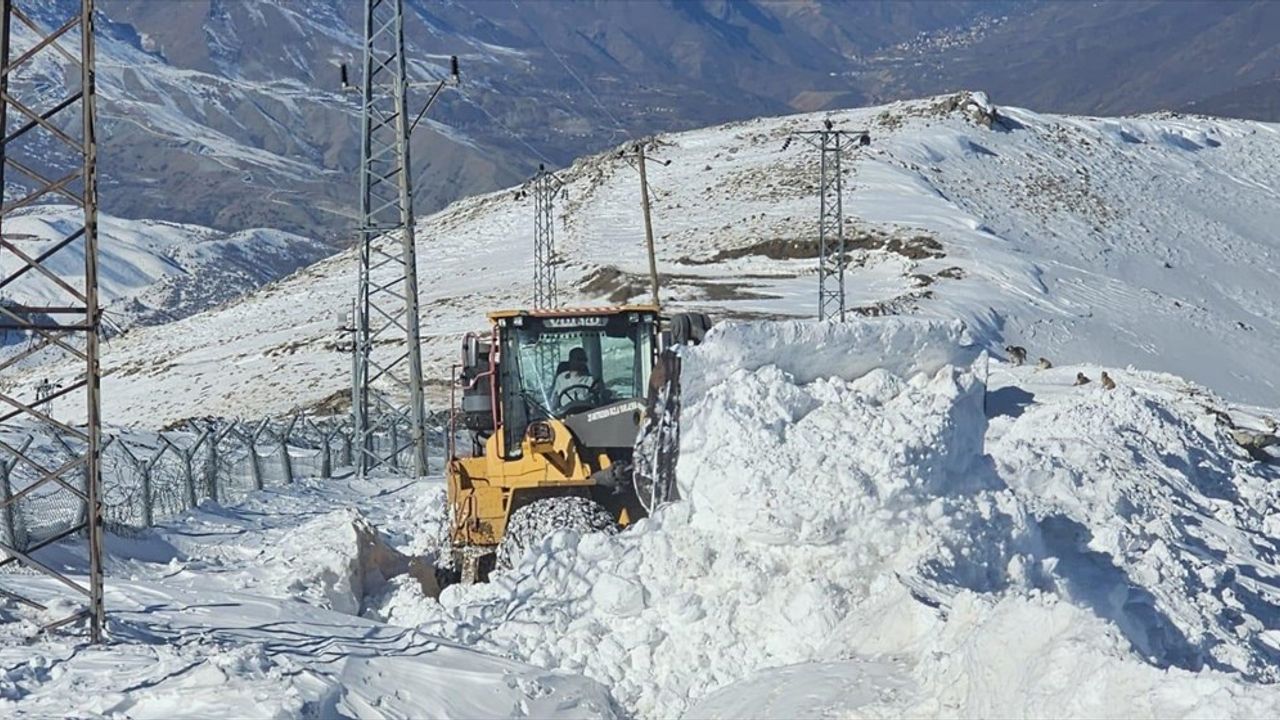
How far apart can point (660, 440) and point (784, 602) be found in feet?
8.05

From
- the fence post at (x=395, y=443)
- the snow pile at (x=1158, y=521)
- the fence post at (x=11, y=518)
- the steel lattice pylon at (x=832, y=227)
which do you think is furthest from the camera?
the steel lattice pylon at (x=832, y=227)

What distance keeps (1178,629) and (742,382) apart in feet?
11.2

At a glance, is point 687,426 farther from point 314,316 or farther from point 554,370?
point 314,316

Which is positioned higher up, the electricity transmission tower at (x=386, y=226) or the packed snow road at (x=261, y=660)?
the electricity transmission tower at (x=386, y=226)

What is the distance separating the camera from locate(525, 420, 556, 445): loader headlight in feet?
51.3

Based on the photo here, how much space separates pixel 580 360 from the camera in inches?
648

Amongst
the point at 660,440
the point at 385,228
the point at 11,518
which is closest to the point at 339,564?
the point at 11,518

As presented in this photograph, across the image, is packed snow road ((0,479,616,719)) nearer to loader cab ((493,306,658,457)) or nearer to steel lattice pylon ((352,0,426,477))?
loader cab ((493,306,658,457))

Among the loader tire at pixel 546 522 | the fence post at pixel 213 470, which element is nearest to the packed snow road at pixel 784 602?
the loader tire at pixel 546 522

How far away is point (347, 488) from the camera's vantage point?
24.9 meters

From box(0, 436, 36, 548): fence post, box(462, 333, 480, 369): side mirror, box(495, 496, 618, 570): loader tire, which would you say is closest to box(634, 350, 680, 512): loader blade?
Answer: box(495, 496, 618, 570): loader tire

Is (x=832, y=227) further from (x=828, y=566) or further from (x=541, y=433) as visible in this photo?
(x=828, y=566)

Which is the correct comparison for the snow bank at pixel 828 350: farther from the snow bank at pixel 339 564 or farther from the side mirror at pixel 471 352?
the snow bank at pixel 339 564

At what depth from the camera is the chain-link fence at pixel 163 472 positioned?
16094 mm
